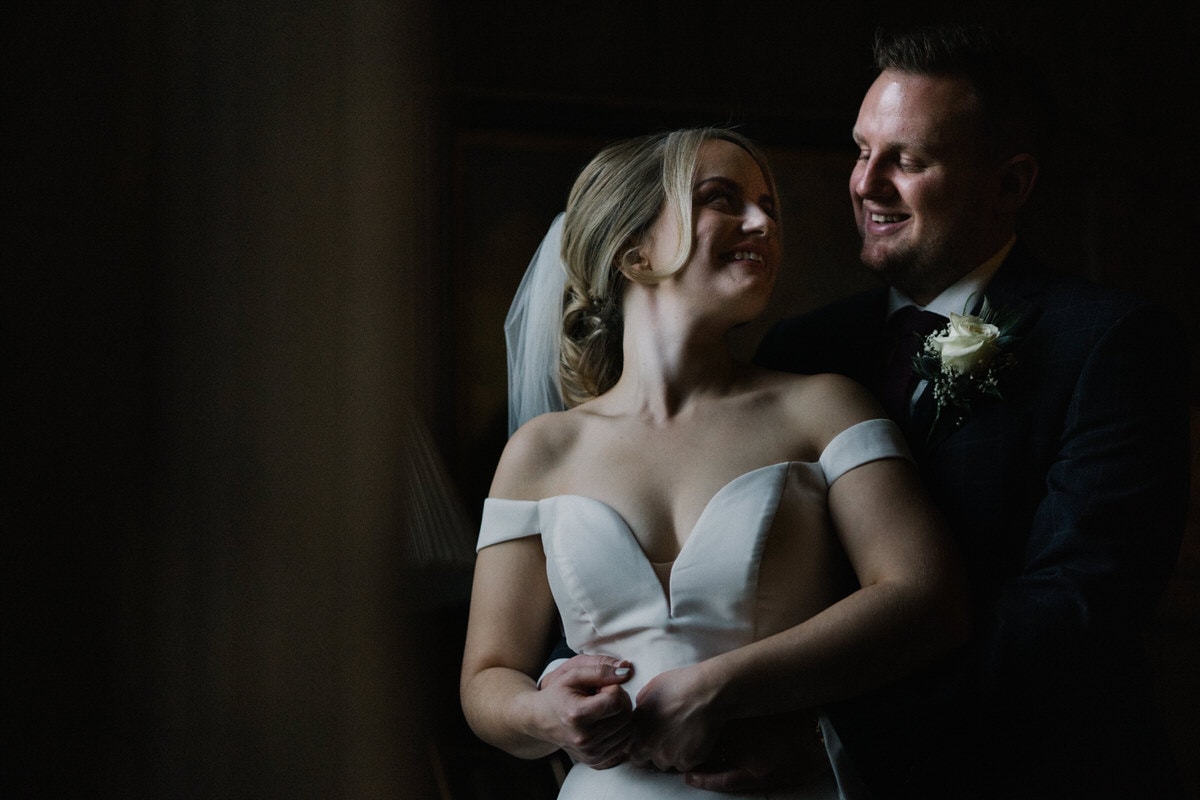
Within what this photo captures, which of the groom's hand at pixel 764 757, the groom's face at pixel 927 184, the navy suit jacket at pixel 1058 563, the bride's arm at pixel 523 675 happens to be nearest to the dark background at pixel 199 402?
the bride's arm at pixel 523 675

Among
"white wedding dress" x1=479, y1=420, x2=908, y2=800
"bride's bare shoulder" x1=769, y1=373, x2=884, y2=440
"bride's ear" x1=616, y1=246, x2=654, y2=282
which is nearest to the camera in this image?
"white wedding dress" x1=479, y1=420, x2=908, y2=800

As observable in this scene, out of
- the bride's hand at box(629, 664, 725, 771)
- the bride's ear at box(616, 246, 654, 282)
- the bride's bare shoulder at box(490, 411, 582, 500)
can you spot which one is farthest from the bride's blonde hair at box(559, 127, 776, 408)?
the bride's hand at box(629, 664, 725, 771)

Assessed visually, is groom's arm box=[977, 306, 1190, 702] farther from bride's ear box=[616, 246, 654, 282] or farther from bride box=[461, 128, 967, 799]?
bride's ear box=[616, 246, 654, 282]

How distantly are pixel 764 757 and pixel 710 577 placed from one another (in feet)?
0.91

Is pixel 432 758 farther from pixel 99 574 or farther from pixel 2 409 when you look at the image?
pixel 2 409

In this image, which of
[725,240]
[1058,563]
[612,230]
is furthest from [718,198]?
[1058,563]

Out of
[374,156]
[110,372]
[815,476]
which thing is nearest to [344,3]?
[374,156]

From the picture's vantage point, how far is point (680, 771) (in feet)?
5.40

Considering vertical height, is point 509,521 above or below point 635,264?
below

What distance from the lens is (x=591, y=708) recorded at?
1545mm

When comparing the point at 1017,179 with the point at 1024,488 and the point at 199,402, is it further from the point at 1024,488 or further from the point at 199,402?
the point at 199,402

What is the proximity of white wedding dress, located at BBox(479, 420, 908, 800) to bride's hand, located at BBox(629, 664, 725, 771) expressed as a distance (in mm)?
68

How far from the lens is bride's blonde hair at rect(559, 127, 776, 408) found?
185cm

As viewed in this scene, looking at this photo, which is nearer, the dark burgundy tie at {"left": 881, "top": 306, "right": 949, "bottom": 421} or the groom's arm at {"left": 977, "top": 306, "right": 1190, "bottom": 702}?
the groom's arm at {"left": 977, "top": 306, "right": 1190, "bottom": 702}
